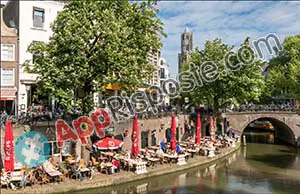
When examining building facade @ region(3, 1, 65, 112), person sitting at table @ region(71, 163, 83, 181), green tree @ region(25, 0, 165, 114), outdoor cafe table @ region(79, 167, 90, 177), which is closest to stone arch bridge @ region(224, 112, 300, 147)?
building facade @ region(3, 1, 65, 112)

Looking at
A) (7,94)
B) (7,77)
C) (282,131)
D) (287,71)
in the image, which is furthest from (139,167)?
(287,71)

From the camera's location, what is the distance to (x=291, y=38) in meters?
56.8

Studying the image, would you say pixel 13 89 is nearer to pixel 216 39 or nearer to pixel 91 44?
pixel 91 44

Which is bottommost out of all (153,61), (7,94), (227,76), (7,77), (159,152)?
(159,152)

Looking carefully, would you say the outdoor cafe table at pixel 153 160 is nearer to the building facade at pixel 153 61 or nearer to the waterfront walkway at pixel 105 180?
the waterfront walkway at pixel 105 180

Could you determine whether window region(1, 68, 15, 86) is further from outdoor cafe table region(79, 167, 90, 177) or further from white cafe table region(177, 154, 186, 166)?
white cafe table region(177, 154, 186, 166)

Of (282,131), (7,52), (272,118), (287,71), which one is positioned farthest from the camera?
(287,71)

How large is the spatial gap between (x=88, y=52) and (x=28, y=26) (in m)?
13.5

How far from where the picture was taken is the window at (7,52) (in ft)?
101

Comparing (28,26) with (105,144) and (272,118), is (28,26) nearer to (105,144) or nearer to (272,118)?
(105,144)

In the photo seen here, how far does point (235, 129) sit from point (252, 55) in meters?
12.0

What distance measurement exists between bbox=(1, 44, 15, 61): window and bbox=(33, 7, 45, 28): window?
354cm

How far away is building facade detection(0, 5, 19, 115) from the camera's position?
30.9 meters

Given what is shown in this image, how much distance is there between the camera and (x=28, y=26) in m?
33.1
